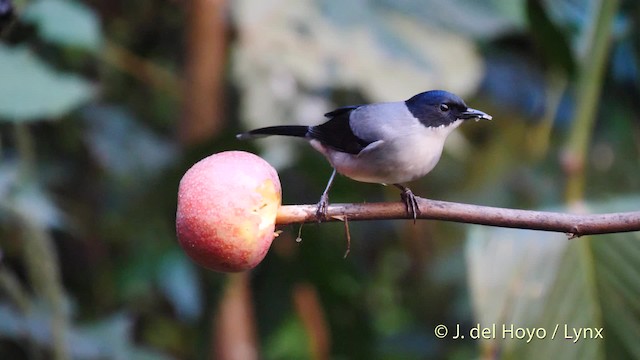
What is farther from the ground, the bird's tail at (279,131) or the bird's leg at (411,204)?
the bird's leg at (411,204)

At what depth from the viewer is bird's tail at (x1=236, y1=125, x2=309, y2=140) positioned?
454 millimetres

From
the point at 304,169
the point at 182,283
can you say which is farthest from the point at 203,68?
the point at 182,283

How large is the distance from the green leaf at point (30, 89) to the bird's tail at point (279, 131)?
455 millimetres

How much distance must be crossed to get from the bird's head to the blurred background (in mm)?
212

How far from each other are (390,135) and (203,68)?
77 cm

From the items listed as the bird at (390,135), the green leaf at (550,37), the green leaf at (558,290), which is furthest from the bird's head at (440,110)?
the green leaf at (550,37)

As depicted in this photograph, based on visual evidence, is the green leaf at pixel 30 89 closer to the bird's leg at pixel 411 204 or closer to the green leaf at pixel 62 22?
the green leaf at pixel 62 22

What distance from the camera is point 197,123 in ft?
3.95

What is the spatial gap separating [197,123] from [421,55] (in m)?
0.37

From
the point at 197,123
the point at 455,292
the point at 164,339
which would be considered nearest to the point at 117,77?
the point at 197,123

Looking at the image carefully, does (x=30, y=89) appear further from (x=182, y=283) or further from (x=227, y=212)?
(x=227, y=212)

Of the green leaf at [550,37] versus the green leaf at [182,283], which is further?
the green leaf at [182,283]

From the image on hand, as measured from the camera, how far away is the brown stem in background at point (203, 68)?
47.0 inches

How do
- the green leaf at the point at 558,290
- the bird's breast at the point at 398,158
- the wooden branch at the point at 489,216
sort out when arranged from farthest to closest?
1. the green leaf at the point at 558,290
2. the bird's breast at the point at 398,158
3. the wooden branch at the point at 489,216
